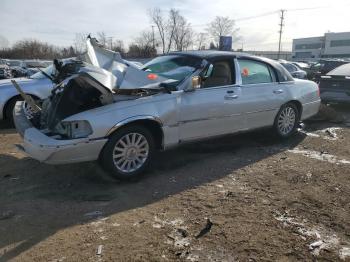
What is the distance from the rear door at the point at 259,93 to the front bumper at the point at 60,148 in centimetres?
264

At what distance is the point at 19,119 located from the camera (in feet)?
18.3

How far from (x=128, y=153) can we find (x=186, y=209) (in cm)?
121

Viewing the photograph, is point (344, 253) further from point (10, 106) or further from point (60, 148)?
point (10, 106)

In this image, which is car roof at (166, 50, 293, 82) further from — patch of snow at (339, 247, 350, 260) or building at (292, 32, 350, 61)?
building at (292, 32, 350, 61)

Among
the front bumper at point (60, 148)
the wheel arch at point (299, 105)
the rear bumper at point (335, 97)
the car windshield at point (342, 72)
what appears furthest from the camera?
the car windshield at point (342, 72)

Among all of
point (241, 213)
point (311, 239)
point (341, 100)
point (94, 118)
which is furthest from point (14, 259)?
point (341, 100)

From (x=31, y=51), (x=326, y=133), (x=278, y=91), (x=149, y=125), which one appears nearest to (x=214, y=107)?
(x=149, y=125)

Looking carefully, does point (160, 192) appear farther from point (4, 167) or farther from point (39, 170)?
point (4, 167)

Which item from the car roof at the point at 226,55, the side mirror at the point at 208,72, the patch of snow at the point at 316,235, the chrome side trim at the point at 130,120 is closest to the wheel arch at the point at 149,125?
the chrome side trim at the point at 130,120

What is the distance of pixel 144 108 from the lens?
16.3ft

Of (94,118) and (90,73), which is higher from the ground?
(90,73)

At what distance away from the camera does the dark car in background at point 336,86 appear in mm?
10289

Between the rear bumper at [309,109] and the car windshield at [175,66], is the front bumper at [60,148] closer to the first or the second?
the car windshield at [175,66]

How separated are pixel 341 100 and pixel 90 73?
7757 millimetres
